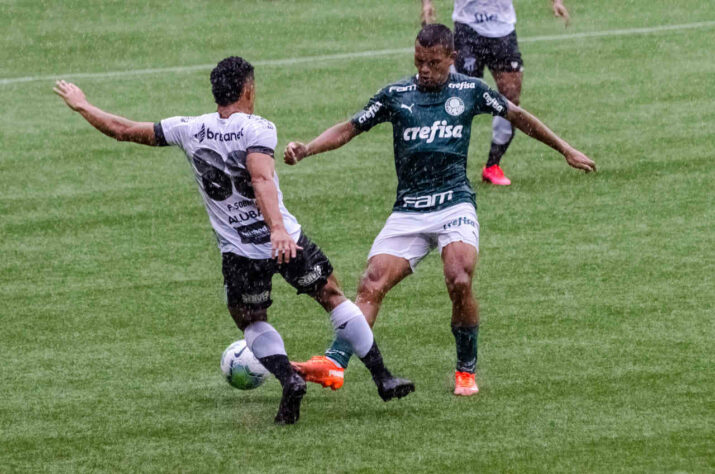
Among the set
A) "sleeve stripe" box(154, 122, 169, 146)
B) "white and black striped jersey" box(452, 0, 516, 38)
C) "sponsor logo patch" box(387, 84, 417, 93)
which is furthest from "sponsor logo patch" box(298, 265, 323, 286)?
"white and black striped jersey" box(452, 0, 516, 38)

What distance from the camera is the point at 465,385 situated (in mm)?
8523

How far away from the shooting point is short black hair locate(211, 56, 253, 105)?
786 cm

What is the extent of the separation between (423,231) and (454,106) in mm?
806

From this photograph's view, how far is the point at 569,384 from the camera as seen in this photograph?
28.3 feet

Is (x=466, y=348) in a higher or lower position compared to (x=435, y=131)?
lower

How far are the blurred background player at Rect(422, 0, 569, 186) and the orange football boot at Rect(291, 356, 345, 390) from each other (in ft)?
18.8

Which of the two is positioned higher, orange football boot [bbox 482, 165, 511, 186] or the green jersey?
the green jersey

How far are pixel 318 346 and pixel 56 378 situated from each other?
5.77 feet

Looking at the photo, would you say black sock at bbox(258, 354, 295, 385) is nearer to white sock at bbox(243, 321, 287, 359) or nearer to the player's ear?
white sock at bbox(243, 321, 287, 359)

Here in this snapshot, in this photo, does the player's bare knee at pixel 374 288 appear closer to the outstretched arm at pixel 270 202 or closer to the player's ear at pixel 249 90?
the outstretched arm at pixel 270 202

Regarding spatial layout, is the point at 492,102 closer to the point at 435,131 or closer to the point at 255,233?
the point at 435,131

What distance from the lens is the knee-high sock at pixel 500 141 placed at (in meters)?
13.8

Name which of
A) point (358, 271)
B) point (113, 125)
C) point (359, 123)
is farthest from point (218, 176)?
point (358, 271)

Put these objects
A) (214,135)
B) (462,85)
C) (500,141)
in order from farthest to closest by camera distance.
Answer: (500,141) → (462,85) → (214,135)
